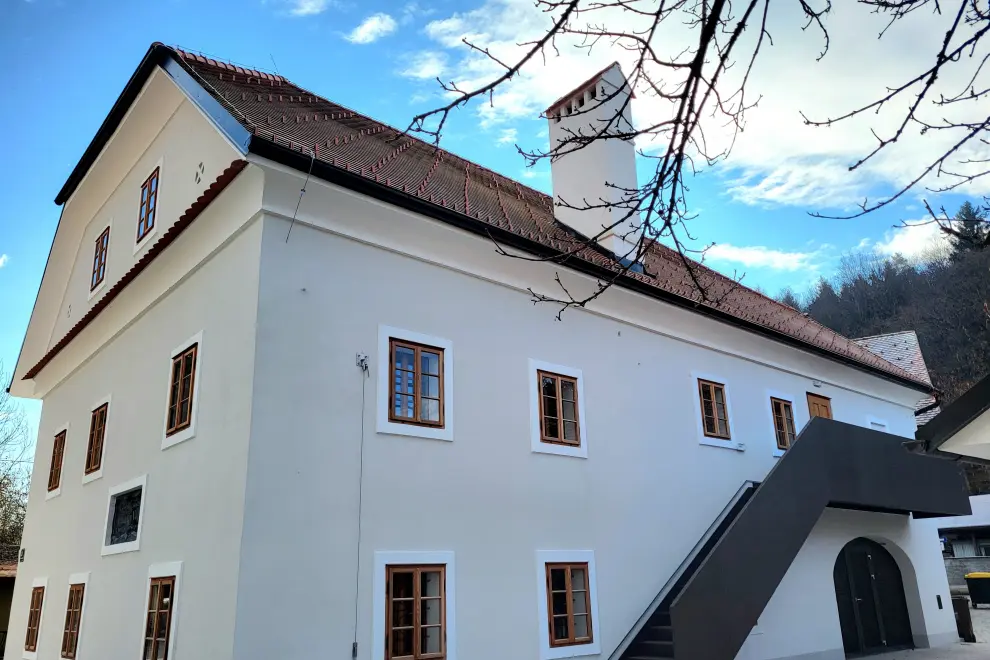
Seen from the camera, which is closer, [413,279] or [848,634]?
[413,279]

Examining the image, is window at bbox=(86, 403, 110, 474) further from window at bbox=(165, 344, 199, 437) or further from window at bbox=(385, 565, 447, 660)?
window at bbox=(385, 565, 447, 660)

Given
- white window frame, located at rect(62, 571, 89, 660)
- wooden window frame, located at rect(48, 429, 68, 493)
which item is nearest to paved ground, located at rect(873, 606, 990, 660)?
white window frame, located at rect(62, 571, 89, 660)

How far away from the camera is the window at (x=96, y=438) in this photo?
36.8ft

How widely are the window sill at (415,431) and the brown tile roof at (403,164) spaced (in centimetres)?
266

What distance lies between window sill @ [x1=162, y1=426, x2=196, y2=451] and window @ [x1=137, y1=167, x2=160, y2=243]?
137 inches

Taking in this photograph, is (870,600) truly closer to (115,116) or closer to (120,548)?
(120,548)

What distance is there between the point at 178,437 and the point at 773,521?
7.93m

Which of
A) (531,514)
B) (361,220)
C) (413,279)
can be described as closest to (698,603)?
(531,514)

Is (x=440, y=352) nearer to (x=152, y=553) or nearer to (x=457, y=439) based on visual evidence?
(x=457, y=439)

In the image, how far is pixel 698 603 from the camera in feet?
28.7

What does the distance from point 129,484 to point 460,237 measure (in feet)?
17.9

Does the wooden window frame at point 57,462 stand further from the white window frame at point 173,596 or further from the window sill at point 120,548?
the white window frame at point 173,596

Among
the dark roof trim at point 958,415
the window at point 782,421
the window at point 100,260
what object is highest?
the window at point 100,260

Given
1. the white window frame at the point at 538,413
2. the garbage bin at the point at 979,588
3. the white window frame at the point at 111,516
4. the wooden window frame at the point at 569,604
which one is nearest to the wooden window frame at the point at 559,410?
the white window frame at the point at 538,413
